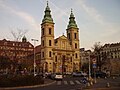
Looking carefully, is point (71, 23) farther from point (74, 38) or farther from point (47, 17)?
point (47, 17)

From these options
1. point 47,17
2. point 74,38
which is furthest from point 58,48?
point 47,17

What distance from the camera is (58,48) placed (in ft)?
357

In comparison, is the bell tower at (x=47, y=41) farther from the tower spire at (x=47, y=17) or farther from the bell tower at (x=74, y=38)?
the bell tower at (x=74, y=38)

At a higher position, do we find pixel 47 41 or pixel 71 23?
pixel 71 23

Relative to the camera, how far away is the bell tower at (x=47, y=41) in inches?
4028

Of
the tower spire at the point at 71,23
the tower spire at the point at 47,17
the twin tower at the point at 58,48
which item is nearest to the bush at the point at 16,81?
the twin tower at the point at 58,48

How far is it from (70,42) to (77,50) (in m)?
5.15

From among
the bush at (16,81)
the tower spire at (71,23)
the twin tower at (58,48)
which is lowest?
the bush at (16,81)

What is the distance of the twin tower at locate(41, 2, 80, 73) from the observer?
103m

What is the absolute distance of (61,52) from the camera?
109562 millimetres

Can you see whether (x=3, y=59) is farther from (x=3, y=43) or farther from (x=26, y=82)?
(x=3, y=43)

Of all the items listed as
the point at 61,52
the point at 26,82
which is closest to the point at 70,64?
the point at 61,52

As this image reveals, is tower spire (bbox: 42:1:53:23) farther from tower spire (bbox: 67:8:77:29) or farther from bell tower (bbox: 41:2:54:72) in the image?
tower spire (bbox: 67:8:77:29)

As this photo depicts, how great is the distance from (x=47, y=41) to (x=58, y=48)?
283 inches
